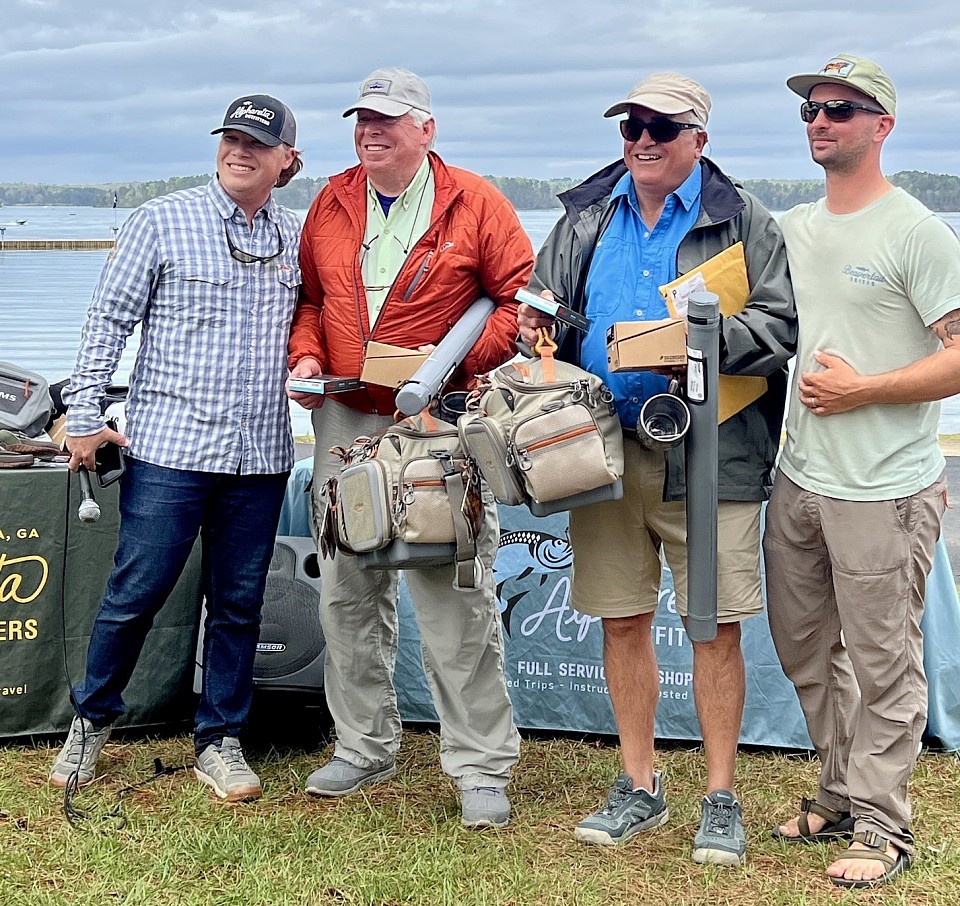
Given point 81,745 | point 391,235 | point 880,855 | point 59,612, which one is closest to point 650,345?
point 391,235

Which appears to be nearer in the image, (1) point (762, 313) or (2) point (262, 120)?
(1) point (762, 313)

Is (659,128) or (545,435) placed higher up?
(659,128)

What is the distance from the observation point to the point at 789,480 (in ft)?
9.41

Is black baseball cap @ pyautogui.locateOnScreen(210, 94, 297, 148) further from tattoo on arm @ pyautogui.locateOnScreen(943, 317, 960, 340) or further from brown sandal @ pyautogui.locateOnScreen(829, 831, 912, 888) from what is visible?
brown sandal @ pyautogui.locateOnScreen(829, 831, 912, 888)

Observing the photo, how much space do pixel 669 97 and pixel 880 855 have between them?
5.92 feet

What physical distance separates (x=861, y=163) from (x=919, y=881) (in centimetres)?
164

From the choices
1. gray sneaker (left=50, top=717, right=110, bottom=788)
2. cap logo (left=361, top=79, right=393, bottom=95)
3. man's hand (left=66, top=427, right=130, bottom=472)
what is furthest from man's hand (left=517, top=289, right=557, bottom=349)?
gray sneaker (left=50, top=717, right=110, bottom=788)

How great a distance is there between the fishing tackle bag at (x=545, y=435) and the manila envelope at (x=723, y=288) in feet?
0.82

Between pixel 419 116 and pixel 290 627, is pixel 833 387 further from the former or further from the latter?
pixel 290 627

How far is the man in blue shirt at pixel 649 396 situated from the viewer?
2779mm

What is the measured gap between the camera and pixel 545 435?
8.96 feet

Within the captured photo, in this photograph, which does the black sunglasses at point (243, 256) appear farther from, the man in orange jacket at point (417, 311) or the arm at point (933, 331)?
the arm at point (933, 331)

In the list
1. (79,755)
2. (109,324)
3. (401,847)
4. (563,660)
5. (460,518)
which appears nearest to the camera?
(460,518)

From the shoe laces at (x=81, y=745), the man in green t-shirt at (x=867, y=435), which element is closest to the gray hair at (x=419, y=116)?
the man in green t-shirt at (x=867, y=435)
